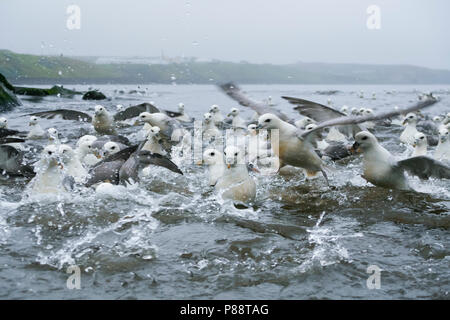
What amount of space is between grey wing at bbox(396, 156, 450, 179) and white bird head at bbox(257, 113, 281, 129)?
199 cm

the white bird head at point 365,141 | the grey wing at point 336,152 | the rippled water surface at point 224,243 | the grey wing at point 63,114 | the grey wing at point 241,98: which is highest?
the grey wing at point 241,98

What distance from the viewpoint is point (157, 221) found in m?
6.58

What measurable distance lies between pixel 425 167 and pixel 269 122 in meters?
2.45

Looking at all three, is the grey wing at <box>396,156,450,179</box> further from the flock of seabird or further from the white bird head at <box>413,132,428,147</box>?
the white bird head at <box>413,132,428,147</box>

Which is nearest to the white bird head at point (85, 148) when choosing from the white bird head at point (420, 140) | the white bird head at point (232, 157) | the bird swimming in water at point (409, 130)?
the white bird head at point (232, 157)

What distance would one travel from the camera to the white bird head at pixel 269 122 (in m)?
8.27

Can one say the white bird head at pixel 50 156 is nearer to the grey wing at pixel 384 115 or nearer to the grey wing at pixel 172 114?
the grey wing at pixel 384 115

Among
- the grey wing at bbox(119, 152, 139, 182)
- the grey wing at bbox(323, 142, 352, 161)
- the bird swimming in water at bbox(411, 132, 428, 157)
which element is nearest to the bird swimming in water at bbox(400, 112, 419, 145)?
the bird swimming in water at bbox(411, 132, 428, 157)

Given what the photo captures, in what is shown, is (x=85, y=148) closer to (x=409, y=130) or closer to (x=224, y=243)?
(x=224, y=243)

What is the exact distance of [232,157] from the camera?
7.02m

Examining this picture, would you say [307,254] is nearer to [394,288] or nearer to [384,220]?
[394,288]

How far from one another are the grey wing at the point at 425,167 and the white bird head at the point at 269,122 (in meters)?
1.99
